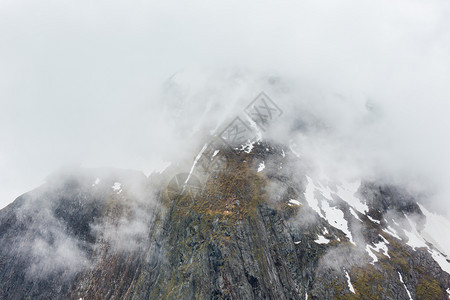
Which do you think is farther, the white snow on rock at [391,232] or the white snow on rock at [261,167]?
the white snow on rock at [261,167]

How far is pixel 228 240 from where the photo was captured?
133125 millimetres

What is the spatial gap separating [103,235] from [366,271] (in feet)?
447

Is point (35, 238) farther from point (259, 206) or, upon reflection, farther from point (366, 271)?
point (366, 271)

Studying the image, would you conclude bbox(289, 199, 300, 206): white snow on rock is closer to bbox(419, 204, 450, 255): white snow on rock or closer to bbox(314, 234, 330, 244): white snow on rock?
bbox(314, 234, 330, 244): white snow on rock

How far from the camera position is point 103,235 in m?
181

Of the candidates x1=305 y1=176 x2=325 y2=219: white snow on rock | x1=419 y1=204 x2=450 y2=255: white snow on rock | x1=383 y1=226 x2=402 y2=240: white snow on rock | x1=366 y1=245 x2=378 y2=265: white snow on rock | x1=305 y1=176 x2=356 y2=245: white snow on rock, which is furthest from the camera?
x1=419 y1=204 x2=450 y2=255: white snow on rock

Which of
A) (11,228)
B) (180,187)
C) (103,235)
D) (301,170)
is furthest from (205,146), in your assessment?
(11,228)

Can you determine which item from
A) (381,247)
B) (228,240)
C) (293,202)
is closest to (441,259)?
(381,247)

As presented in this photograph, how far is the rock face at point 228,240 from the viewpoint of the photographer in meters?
129

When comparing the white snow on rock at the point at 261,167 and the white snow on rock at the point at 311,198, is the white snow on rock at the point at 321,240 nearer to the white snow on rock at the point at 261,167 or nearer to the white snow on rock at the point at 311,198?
the white snow on rock at the point at 311,198

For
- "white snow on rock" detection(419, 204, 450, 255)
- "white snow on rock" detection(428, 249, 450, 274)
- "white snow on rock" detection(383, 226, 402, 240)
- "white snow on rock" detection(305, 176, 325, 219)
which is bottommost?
"white snow on rock" detection(419, 204, 450, 255)

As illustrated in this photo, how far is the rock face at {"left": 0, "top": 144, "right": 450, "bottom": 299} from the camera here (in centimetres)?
12925

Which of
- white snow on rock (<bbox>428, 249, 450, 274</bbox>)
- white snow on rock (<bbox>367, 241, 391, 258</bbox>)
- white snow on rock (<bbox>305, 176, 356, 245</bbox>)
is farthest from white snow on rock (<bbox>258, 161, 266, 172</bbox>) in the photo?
white snow on rock (<bbox>428, 249, 450, 274</bbox>)

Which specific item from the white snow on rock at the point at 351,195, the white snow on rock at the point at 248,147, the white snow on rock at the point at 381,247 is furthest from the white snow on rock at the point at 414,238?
the white snow on rock at the point at 248,147
